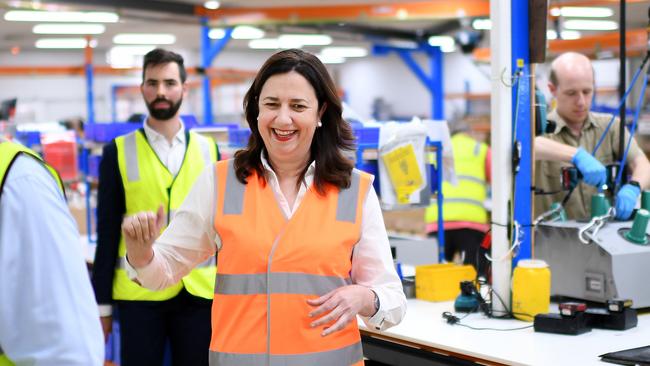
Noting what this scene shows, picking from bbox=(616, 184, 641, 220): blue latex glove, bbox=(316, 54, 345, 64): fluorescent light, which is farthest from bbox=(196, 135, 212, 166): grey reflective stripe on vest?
bbox=(316, 54, 345, 64): fluorescent light

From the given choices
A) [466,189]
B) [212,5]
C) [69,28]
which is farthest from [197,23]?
[466,189]

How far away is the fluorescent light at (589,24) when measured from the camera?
13.9 m

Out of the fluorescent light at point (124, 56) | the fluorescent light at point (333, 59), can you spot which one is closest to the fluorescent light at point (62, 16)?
the fluorescent light at point (124, 56)

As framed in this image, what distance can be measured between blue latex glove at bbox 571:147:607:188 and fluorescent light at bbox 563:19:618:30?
10.8 m


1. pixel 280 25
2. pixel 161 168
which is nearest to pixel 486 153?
pixel 161 168

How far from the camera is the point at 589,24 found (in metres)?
14.3

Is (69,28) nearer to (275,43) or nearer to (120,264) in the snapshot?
(275,43)

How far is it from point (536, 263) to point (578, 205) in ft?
3.00

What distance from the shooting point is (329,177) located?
220 centimetres

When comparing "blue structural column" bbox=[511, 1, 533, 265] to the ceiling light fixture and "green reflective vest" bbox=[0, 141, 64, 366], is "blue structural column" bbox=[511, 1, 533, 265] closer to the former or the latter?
"green reflective vest" bbox=[0, 141, 64, 366]

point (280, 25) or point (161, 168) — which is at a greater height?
point (280, 25)

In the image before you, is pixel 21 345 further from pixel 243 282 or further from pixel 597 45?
pixel 597 45

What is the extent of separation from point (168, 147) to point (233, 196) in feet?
4.26

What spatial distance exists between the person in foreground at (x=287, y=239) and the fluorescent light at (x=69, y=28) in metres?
12.7
